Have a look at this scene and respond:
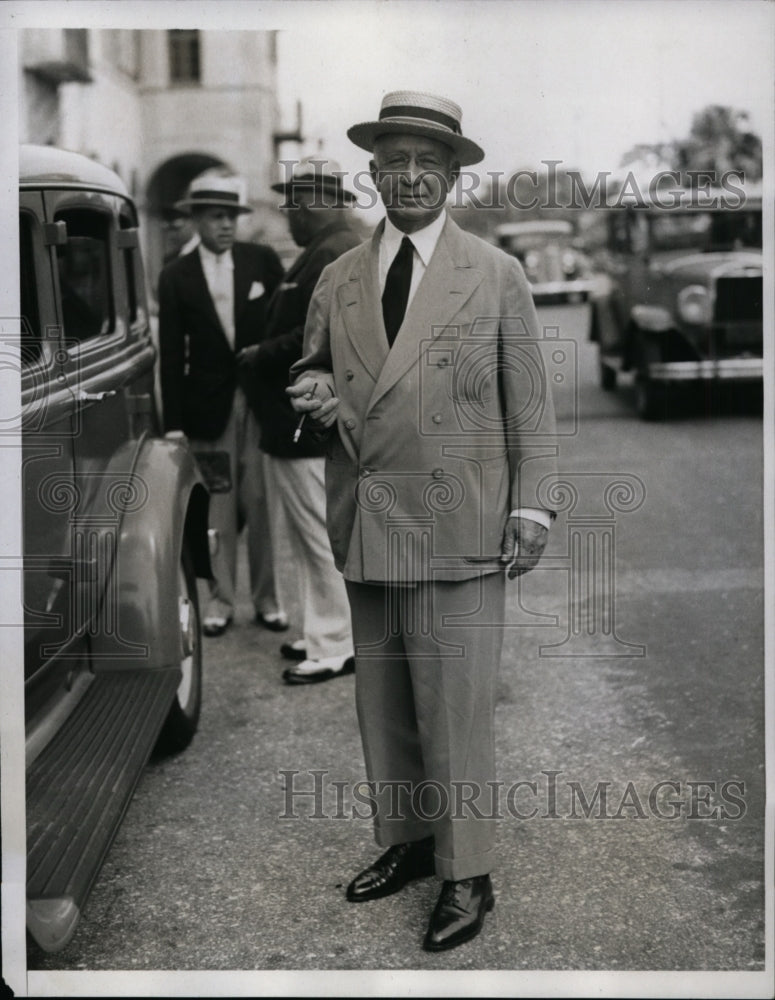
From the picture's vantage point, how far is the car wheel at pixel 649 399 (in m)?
4.95

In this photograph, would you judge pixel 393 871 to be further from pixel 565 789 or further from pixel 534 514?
pixel 534 514

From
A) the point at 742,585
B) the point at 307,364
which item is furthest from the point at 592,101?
the point at 742,585

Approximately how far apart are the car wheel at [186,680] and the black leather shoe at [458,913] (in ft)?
3.82

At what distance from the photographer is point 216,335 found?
4555mm

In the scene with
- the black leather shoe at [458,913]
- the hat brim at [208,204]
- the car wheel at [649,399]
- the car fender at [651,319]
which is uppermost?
the hat brim at [208,204]

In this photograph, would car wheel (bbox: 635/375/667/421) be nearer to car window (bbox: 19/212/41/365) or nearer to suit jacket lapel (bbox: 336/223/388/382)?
suit jacket lapel (bbox: 336/223/388/382)

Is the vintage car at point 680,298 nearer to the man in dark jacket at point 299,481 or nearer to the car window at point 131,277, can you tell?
the man in dark jacket at point 299,481

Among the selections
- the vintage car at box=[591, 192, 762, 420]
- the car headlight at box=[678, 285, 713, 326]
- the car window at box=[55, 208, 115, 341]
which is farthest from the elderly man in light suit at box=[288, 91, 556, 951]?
the car headlight at box=[678, 285, 713, 326]

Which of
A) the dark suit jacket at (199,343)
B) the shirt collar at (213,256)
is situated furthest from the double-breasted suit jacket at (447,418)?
the shirt collar at (213,256)

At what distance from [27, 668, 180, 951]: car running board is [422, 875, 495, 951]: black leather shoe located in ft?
2.56

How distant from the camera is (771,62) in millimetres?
3256

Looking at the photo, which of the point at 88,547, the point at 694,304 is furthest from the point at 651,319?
the point at 88,547

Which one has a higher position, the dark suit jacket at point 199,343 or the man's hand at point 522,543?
the dark suit jacket at point 199,343

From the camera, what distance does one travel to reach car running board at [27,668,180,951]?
9.28 ft
